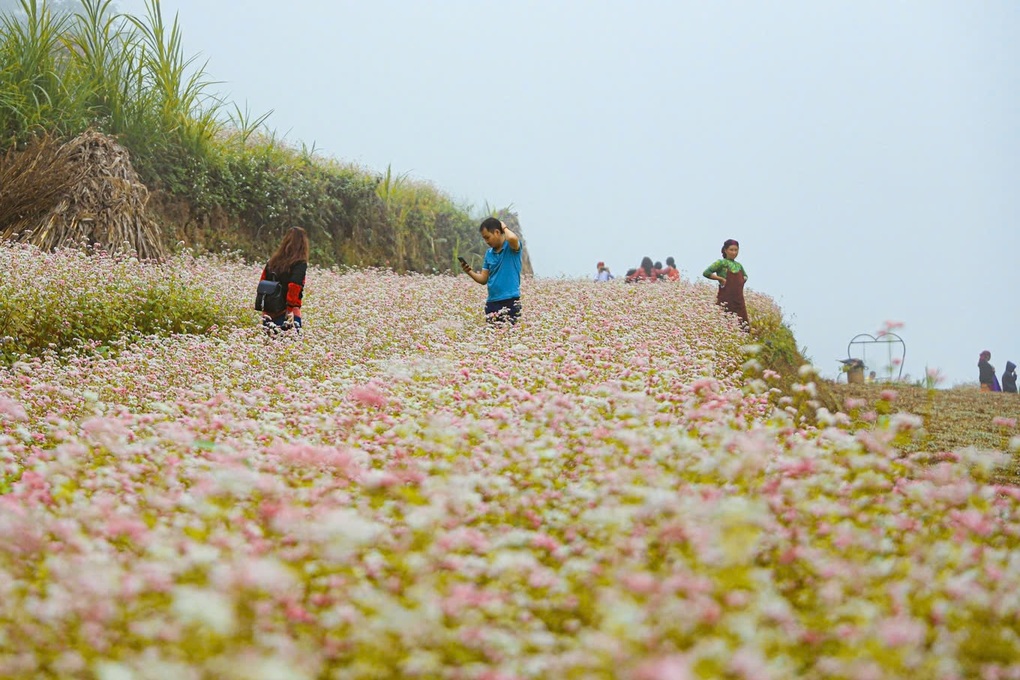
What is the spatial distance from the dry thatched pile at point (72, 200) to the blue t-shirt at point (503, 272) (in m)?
7.40

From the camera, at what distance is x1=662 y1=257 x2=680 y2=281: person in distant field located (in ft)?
75.6

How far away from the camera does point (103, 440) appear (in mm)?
5043

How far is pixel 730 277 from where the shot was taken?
1257 cm

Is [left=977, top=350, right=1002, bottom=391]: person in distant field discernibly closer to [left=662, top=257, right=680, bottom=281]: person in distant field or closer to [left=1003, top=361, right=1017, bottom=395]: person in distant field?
[left=1003, top=361, right=1017, bottom=395]: person in distant field

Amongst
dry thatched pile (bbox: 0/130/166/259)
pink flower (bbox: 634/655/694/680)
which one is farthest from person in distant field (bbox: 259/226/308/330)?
pink flower (bbox: 634/655/694/680)

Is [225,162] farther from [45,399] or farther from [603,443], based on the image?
[603,443]

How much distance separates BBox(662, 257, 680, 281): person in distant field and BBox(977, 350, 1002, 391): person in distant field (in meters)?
7.49

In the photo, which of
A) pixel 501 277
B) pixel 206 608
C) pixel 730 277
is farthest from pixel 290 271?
pixel 206 608

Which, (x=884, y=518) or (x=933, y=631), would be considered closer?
(x=933, y=631)

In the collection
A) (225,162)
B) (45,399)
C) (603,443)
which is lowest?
(45,399)

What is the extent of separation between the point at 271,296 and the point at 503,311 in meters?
2.80

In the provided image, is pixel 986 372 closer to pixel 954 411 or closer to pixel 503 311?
pixel 954 411

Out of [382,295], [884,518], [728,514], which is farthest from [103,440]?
[382,295]

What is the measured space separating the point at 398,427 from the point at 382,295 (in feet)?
32.1
